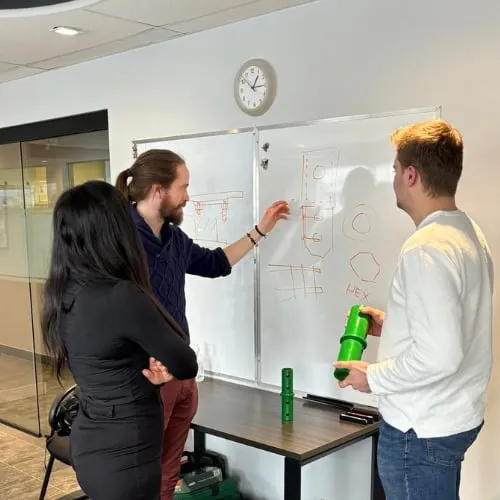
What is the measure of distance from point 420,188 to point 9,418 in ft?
12.6

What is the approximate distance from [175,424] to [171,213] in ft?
2.55

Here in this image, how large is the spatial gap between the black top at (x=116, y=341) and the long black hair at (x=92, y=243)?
0.12 ft

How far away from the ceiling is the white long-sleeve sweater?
1.41 m

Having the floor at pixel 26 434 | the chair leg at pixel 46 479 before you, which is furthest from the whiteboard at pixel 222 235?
the floor at pixel 26 434

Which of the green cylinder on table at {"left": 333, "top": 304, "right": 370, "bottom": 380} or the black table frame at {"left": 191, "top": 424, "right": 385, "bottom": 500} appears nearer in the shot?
the green cylinder on table at {"left": 333, "top": 304, "right": 370, "bottom": 380}

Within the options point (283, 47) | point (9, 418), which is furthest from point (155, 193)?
point (9, 418)

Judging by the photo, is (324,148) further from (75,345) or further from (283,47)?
(75,345)

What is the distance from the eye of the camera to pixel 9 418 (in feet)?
14.6

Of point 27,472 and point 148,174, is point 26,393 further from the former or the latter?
point 148,174

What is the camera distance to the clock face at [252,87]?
106 inches

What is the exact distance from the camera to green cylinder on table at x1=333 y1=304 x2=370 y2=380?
1784 mm

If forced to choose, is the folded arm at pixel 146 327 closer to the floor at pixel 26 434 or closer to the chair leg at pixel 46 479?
the chair leg at pixel 46 479

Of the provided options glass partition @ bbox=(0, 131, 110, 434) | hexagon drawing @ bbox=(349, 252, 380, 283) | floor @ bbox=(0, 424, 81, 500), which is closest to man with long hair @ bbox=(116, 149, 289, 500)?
hexagon drawing @ bbox=(349, 252, 380, 283)

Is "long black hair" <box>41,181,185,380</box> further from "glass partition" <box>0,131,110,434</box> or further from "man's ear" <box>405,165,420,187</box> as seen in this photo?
"glass partition" <box>0,131,110,434</box>
